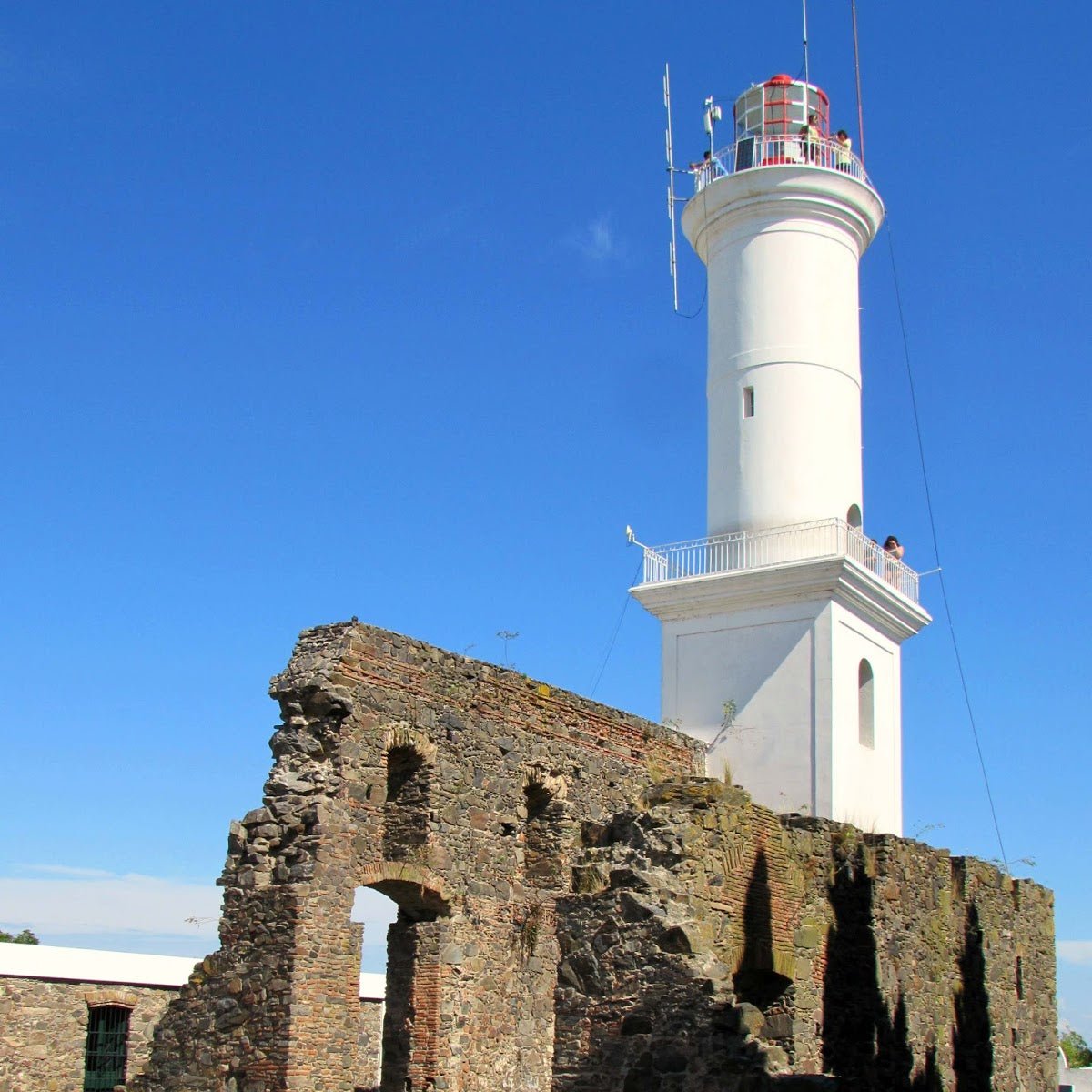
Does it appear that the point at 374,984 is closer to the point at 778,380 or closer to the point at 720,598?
the point at 720,598

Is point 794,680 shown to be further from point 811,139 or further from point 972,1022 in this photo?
point 811,139

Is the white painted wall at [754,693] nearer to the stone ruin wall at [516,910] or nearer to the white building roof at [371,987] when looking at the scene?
the stone ruin wall at [516,910]

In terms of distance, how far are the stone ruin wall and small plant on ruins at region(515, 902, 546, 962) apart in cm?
2

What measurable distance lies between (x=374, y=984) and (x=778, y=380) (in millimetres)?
11140

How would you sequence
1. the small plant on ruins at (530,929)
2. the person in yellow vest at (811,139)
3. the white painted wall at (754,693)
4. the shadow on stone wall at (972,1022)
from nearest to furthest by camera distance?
the small plant on ruins at (530,929) < the shadow on stone wall at (972,1022) < the white painted wall at (754,693) < the person in yellow vest at (811,139)

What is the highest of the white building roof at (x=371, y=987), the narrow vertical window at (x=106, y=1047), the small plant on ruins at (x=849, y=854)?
the small plant on ruins at (x=849, y=854)

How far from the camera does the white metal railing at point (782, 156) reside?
22.9 metres

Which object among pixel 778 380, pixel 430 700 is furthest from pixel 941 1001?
pixel 778 380

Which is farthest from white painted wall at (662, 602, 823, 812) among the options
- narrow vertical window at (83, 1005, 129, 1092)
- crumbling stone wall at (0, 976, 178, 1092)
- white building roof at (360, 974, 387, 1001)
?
narrow vertical window at (83, 1005, 129, 1092)

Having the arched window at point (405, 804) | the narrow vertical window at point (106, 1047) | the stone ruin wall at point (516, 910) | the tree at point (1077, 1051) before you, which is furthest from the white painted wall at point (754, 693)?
the tree at point (1077, 1051)

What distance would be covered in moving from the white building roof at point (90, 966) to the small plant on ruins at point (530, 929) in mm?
4602

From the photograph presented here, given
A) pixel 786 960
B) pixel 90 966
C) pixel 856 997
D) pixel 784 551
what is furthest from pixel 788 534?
pixel 90 966

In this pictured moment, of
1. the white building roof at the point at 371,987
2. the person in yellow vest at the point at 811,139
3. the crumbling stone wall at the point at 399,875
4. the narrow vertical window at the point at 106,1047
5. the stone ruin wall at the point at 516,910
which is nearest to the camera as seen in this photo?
the stone ruin wall at the point at 516,910

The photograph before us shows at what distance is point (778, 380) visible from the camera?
2173 centimetres
